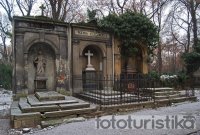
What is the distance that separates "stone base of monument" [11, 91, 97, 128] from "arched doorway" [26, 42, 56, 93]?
3.42m

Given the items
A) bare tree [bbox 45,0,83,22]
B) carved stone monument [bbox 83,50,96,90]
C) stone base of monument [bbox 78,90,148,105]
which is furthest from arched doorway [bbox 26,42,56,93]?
bare tree [bbox 45,0,83,22]

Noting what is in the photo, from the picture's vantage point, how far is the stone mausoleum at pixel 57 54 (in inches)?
492

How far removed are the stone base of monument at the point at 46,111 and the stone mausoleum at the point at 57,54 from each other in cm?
342

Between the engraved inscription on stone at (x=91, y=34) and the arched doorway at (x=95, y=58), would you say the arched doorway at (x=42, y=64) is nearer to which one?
the engraved inscription on stone at (x=91, y=34)

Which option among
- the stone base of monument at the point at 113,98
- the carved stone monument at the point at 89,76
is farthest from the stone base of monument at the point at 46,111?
the carved stone monument at the point at 89,76

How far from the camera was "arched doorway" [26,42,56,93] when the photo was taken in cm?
1291

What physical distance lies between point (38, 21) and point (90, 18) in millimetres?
4272

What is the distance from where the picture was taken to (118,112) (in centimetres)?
1015

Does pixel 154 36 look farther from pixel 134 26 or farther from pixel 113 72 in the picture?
pixel 113 72

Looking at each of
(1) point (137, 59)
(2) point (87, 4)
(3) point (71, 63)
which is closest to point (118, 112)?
(3) point (71, 63)

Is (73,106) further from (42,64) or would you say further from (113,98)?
(42,64)

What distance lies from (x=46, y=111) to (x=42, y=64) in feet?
16.5

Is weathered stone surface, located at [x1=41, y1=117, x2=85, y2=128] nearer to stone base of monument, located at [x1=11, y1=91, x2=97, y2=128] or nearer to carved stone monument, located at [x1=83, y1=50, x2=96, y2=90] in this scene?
stone base of monument, located at [x1=11, y1=91, x2=97, y2=128]

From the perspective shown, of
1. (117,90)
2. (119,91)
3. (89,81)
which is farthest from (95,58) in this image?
(119,91)
